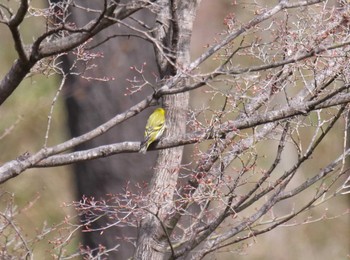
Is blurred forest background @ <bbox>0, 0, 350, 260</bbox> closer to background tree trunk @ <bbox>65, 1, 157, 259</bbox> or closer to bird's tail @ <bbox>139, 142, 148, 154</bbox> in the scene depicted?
background tree trunk @ <bbox>65, 1, 157, 259</bbox>

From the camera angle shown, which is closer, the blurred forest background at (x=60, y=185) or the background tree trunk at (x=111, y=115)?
the background tree trunk at (x=111, y=115)

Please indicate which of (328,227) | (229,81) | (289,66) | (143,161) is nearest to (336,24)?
(289,66)

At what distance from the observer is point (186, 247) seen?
15.6ft

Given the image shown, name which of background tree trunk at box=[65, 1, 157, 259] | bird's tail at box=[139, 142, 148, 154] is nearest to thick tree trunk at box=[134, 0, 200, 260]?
bird's tail at box=[139, 142, 148, 154]

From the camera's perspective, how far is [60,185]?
11.8m

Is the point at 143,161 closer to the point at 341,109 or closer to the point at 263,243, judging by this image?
the point at 341,109

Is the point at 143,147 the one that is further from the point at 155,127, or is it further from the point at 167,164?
the point at 167,164

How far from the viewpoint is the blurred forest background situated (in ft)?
33.2

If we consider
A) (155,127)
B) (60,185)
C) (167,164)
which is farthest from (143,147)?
(60,185)

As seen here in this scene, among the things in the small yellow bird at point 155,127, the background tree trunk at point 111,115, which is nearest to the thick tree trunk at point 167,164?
the small yellow bird at point 155,127

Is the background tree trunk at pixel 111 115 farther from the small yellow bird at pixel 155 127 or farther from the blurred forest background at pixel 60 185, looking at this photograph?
the blurred forest background at pixel 60 185

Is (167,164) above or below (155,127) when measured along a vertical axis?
below

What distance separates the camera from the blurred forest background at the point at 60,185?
399 inches

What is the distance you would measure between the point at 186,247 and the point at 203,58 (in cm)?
104
